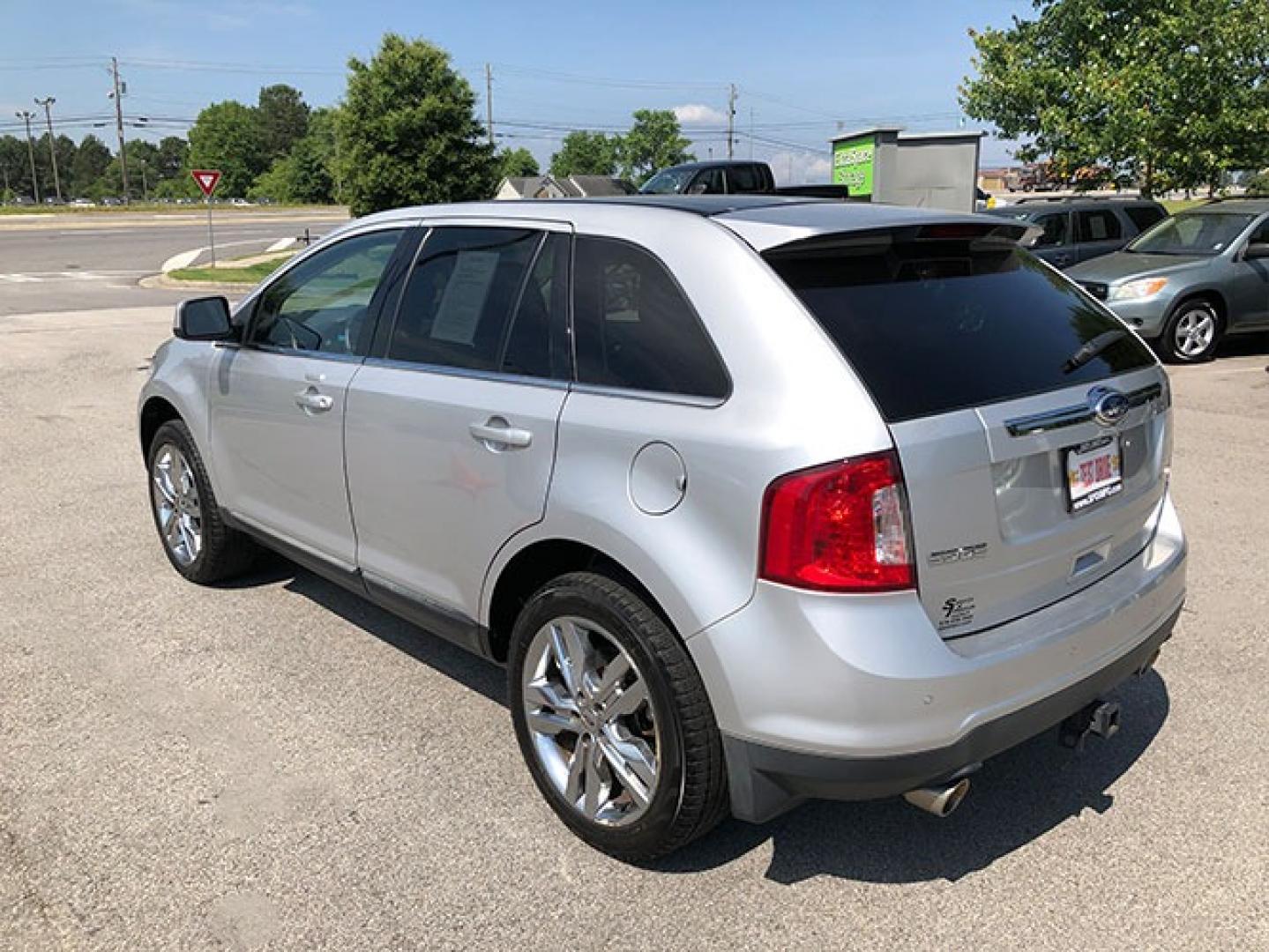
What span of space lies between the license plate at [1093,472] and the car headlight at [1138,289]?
350 inches

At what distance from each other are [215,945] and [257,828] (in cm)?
49

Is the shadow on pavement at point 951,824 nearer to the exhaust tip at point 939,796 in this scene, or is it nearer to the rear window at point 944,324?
the exhaust tip at point 939,796

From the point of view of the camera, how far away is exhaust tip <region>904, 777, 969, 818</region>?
2.40 meters

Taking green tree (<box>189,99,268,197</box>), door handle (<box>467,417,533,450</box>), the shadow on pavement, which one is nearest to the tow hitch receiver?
the shadow on pavement

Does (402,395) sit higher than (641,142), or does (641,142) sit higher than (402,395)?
(641,142)

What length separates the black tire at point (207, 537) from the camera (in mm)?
4516

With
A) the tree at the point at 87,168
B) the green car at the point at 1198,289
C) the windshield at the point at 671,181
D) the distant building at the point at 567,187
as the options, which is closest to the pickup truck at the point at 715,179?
→ the windshield at the point at 671,181

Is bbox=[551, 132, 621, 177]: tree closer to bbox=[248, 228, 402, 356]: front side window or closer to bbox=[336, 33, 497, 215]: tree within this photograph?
bbox=[336, 33, 497, 215]: tree

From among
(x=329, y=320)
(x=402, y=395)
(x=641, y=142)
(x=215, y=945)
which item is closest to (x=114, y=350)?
(x=329, y=320)

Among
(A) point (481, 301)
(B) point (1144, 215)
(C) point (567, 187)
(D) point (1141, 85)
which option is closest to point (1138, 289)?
(B) point (1144, 215)

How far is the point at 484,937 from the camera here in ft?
8.29

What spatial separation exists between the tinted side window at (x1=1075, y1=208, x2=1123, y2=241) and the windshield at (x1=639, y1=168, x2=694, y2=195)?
7.97 metres

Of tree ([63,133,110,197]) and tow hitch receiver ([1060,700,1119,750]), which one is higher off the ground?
tree ([63,133,110,197])

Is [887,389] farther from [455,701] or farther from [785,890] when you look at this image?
[455,701]
